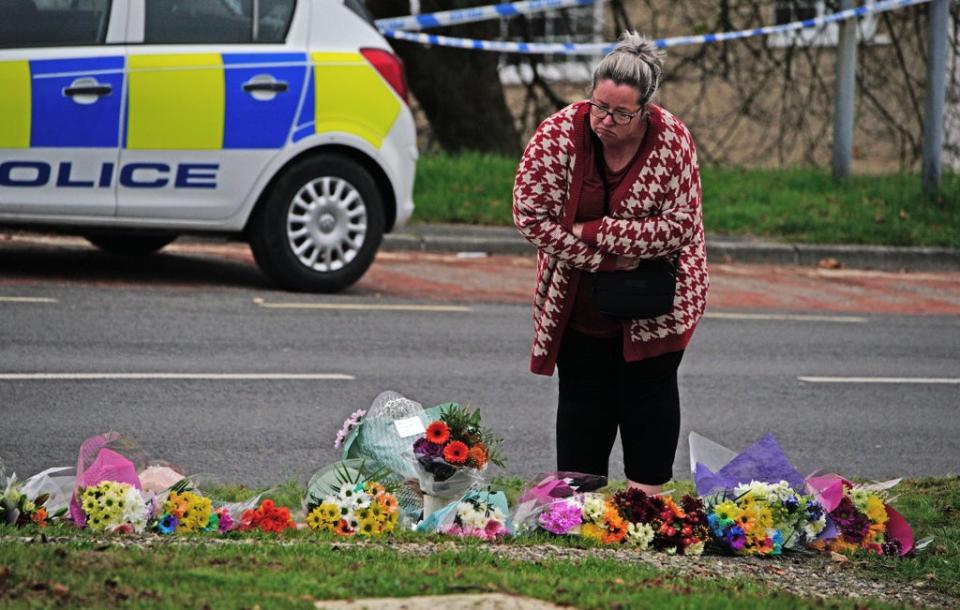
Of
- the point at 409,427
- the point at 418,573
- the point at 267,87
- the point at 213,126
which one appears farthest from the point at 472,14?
the point at 418,573

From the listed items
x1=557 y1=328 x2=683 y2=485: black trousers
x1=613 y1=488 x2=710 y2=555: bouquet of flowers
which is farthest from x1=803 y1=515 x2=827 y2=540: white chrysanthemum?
x1=557 y1=328 x2=683 y2=485: black trousers

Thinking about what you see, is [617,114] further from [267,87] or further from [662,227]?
[267,87]

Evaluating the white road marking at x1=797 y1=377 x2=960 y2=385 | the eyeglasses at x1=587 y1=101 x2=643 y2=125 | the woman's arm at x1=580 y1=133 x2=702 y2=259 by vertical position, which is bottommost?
the white road marking at x1=797 y1=377 x2=960 y2=385

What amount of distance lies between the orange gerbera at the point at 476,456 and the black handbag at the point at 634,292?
1.91 ft

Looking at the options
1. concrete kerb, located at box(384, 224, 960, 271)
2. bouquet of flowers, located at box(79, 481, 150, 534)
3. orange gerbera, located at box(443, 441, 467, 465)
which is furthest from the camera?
concrete kerb, located at box(384, 224, 960, 271)

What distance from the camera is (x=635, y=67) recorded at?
4.90 meters

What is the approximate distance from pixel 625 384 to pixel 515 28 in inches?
586

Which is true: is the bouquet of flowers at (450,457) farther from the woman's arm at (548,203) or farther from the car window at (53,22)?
the car window at (53,22)

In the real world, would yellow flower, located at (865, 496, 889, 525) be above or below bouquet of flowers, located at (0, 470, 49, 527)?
below

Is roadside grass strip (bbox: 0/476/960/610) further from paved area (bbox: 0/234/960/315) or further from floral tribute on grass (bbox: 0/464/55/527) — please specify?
paved area (bbox: 0/234/960/315)

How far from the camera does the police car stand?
1023cm

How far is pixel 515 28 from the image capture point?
19.8 metres

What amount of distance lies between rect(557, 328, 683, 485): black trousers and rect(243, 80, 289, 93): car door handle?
220 inches

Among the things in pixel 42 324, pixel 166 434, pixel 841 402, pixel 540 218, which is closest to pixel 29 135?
pixel 42 324
